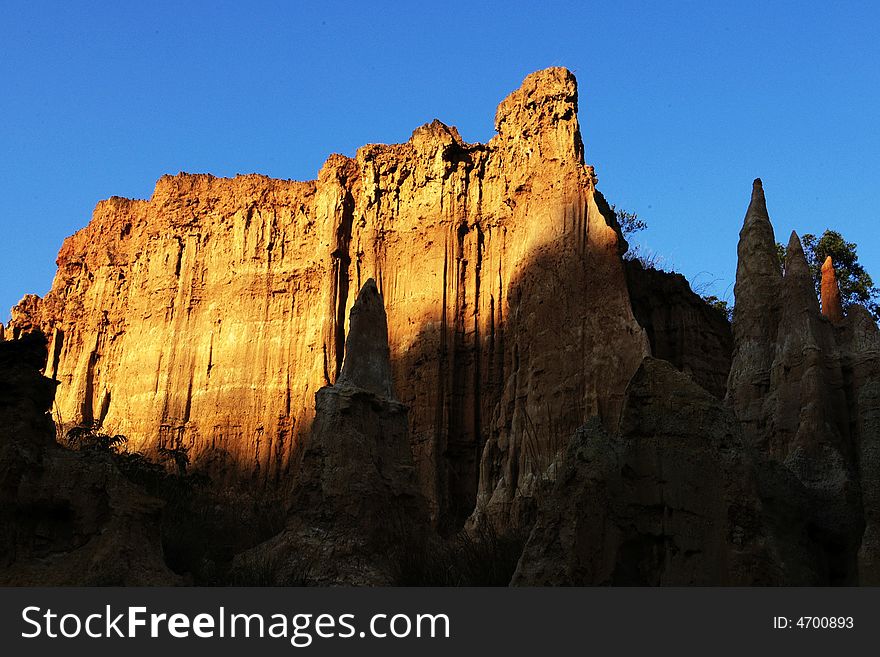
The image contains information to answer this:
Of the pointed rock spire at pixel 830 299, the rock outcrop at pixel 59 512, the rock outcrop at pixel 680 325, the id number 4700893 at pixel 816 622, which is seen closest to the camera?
the id number 4700893 at pixel 816 622

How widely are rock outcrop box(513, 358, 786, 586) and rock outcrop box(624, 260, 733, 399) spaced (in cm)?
1953

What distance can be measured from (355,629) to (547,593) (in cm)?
164

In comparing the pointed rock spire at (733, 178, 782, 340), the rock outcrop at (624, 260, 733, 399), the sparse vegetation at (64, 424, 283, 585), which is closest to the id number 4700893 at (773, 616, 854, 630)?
the sparse vegetation at (64, 424, 283, 585)

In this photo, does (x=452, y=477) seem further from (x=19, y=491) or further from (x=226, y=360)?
(x=19, y=491)

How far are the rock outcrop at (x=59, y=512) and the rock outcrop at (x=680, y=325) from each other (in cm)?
1908

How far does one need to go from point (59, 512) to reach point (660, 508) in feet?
25.7

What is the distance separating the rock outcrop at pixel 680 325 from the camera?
30078 mm

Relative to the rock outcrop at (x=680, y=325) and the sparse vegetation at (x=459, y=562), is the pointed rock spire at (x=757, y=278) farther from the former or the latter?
the rock outcrop at (x=680, y=325)

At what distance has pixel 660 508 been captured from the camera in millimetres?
10141

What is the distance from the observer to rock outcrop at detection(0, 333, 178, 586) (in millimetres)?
12820

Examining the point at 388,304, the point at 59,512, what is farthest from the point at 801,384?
the point at 388,304

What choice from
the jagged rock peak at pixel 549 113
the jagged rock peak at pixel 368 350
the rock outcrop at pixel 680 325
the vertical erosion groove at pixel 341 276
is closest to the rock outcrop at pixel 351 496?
the jagged rock peak at pixel 368 350

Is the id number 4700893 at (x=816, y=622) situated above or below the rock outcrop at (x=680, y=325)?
below

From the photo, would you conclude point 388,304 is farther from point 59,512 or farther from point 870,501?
point 870,501
